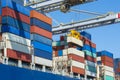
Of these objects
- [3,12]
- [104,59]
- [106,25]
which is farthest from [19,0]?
[104,59]

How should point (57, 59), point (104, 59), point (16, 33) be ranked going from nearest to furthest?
point (16, 33) → point (57, 59) → point (104, 59)

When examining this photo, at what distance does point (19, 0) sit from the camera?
48.8m

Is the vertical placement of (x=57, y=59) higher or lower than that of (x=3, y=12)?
lower

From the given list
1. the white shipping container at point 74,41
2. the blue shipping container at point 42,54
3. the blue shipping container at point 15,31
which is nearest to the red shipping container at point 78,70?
the white shipping container at point 74,41

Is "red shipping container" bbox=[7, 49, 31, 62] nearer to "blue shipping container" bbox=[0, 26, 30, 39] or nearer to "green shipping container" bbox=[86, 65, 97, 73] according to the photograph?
"blue shipping container" bbox=[0, 26, 30, 39]

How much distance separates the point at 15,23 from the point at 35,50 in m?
5.09

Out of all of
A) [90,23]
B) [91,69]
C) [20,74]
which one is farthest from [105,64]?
[20,74]

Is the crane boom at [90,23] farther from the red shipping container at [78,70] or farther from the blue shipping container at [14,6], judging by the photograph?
the blue shipping container at [14,6]

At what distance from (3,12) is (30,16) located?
5657 millimetres

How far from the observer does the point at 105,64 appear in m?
63.5

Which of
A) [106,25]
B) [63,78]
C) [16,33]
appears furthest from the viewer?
[106,25]

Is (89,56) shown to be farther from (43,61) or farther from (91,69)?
(43,61)

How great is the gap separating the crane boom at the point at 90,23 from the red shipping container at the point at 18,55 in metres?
21.4

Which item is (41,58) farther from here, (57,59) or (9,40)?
(57,59)
